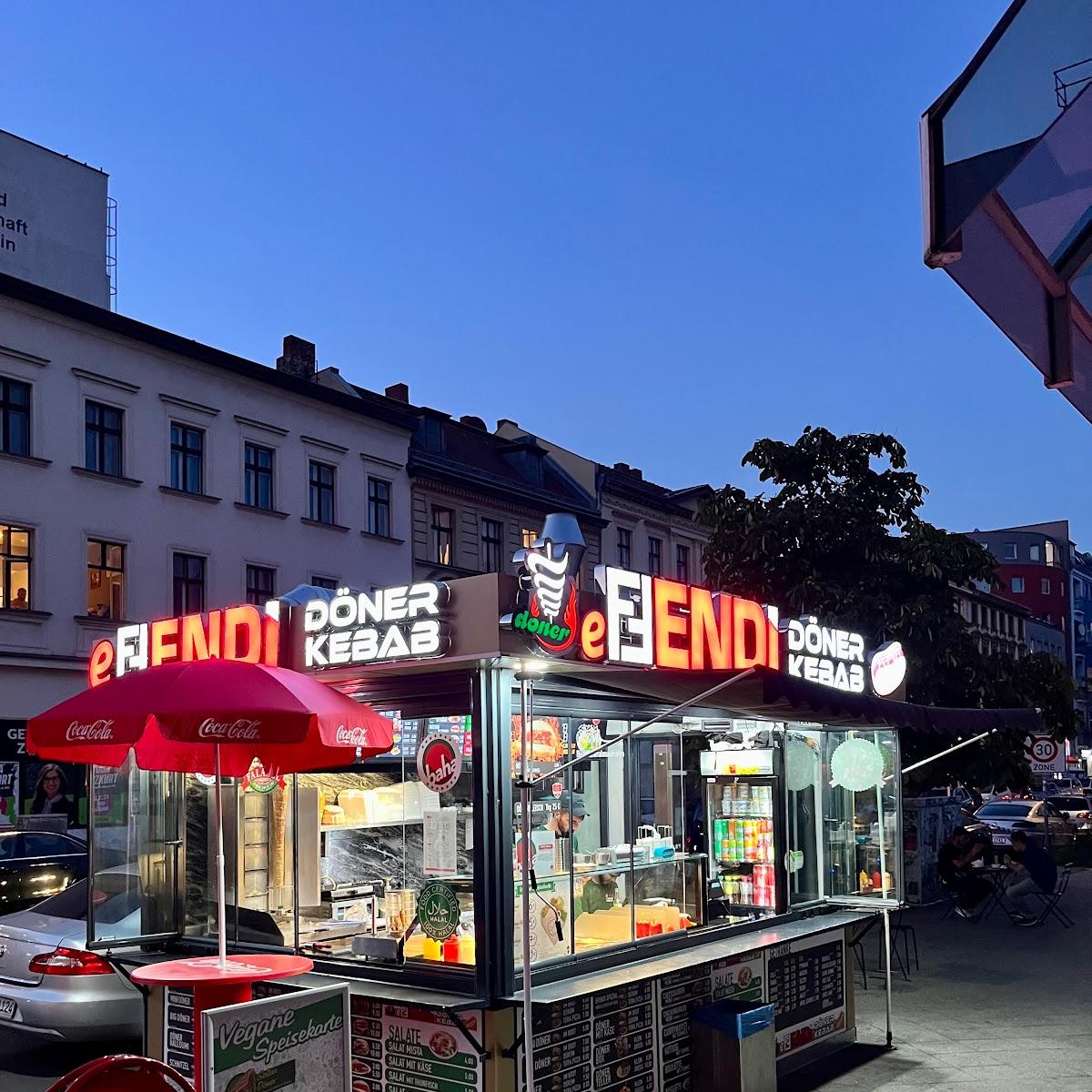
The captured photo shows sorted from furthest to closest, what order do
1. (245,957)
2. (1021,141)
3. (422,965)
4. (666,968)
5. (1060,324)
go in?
(666,968) < (422,965) < (245,957) < (1060,324) < (1021,141)

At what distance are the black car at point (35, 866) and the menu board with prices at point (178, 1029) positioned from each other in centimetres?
775

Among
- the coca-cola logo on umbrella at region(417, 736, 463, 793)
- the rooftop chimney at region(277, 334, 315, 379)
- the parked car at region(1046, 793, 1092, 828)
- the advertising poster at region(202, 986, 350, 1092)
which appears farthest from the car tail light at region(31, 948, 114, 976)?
the parked car at region(1046, 793, 1092, 828)

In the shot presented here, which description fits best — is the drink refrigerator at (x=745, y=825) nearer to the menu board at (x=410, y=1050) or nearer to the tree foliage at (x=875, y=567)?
the menu board at (x=410, y=1050)

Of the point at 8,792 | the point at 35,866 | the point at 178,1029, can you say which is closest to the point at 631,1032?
the point at 178,1029

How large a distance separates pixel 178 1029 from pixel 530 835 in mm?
2759

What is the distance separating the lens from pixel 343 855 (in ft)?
31.6

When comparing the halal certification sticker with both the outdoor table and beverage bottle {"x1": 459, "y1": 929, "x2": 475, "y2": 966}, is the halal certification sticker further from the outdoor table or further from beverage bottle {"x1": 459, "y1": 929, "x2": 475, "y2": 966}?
the outdoor table

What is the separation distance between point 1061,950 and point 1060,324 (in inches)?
615

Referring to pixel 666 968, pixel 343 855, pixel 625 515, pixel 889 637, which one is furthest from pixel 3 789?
pixel 625 515

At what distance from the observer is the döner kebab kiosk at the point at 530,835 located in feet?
26.1

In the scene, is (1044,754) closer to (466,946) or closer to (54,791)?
(466,946)

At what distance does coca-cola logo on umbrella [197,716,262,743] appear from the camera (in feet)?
22.2

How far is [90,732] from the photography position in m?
7.03

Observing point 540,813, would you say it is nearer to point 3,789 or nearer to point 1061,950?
point 1061,950
